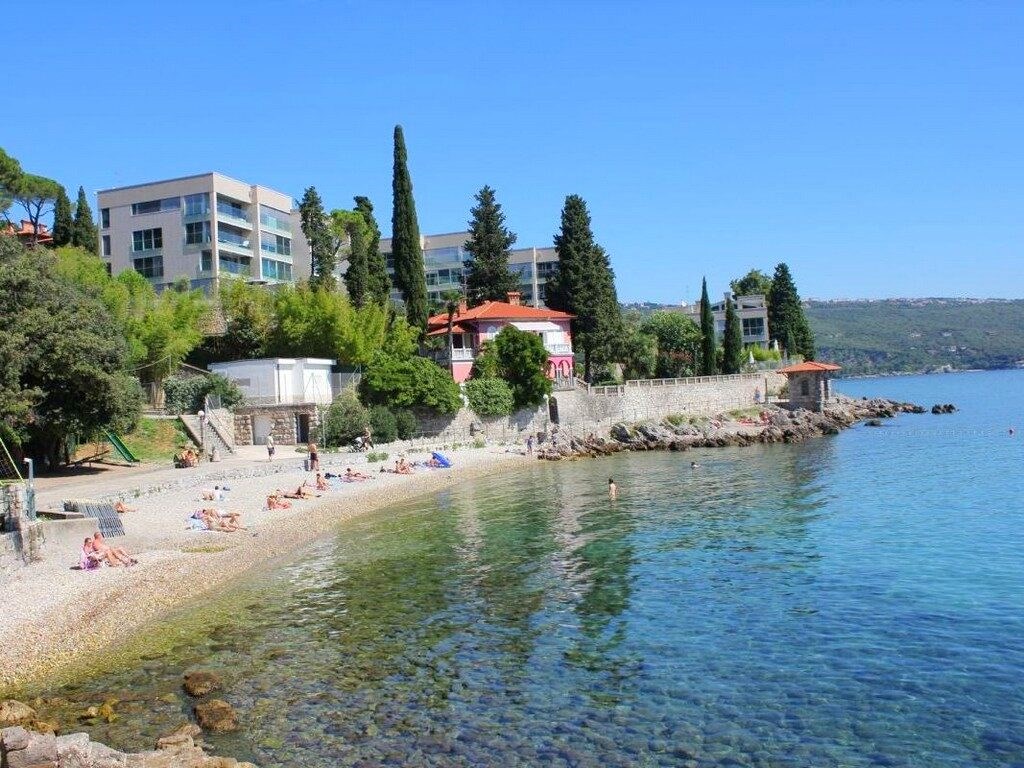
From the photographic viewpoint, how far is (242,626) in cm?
1798

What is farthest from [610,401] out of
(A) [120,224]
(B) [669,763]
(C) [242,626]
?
(B) [669,763]

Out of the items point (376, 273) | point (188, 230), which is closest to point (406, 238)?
point (376, 273)

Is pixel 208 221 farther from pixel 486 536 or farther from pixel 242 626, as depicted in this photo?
pixel 242 626

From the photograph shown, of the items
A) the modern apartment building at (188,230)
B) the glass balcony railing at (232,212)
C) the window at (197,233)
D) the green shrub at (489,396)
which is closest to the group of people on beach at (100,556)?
the green shrub at (489,396)

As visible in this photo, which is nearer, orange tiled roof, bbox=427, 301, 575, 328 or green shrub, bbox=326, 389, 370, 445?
green shrub, bbox=326, 389, 370, 445

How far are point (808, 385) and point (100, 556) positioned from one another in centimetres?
6704

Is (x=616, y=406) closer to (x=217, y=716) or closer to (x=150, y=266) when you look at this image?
(x=150, y=266)

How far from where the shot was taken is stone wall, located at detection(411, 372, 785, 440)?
5522 centimetres

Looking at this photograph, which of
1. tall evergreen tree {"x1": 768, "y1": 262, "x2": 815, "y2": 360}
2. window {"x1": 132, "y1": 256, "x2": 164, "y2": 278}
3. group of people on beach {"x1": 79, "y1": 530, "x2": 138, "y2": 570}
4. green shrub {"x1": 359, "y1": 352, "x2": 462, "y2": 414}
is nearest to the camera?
group of people on beach {"x1": 79, "y1": 530, "x2": 138, "y2": 570}

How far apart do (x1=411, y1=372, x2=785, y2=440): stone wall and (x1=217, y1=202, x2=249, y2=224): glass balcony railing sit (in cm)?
2820

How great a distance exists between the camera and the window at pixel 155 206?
68.1 metres

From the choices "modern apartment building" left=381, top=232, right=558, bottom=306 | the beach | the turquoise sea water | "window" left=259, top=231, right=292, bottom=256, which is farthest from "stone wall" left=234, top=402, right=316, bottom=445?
"modern apartment building" left=381, top=232, right=558, bottom=306

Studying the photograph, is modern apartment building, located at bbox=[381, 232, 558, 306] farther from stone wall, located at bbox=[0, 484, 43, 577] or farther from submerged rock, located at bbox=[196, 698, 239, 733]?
submerged rock, located at bbox=[196, 698, 239, 733]

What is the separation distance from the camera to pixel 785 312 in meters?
98.2
